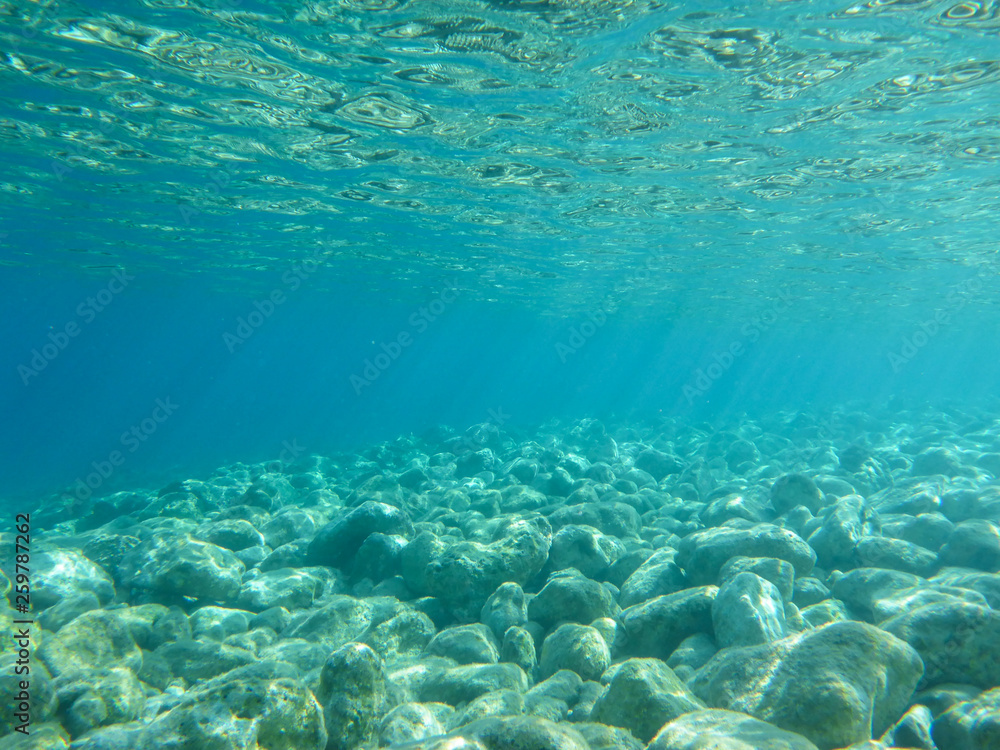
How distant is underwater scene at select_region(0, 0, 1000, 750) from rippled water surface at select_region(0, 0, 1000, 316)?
88mm

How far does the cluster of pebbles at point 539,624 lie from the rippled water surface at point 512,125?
789cm

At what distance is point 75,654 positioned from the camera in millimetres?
5645

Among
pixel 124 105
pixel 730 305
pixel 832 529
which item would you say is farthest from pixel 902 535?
pixel 730 305

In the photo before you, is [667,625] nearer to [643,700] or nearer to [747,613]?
[747,613]

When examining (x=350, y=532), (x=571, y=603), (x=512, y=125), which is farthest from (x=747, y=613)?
(x=512, y=125)

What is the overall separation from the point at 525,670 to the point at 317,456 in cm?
2153

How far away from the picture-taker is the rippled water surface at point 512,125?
8664 millimetres

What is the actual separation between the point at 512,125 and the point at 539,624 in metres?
10.4

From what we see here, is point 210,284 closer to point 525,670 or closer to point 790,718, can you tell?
point 525,670

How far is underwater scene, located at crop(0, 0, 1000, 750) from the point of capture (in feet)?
14.2

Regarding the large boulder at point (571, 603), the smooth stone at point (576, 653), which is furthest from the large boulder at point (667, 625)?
the large boulder at point (571, 603)

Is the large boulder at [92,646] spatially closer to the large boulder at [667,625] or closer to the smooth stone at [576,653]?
the smooth stone at [576,653]

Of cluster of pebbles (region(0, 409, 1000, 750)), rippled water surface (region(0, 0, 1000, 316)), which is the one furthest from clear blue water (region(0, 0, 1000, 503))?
cluster of pebbles (region(0, 409, 1000, 750))

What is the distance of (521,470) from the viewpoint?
55.4 ft
